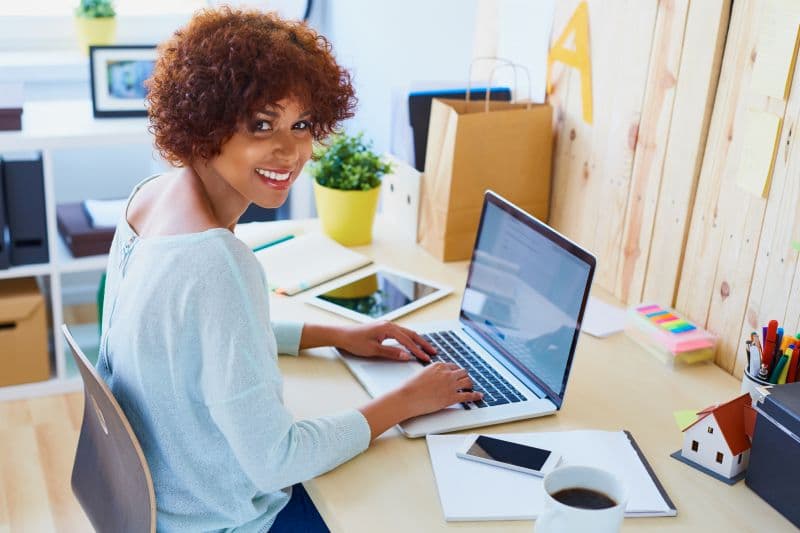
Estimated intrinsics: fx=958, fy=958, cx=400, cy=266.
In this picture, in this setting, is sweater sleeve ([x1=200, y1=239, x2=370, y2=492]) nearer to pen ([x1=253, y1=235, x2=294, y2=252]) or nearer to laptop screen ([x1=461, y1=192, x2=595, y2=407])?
laptop screen ([x1=461, y1=192, x2=595, y2=407])

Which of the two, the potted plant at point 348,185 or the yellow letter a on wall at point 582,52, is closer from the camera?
the yellow letter a on wall at point 582,52

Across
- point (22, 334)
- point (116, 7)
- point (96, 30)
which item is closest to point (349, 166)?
point (22, 334)

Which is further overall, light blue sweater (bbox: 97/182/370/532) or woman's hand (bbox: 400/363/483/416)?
woman's hand (bbox: 400/363/483/416)

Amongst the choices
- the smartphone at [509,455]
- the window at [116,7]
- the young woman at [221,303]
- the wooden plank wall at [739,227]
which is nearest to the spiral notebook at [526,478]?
the smartphone at [509,455]

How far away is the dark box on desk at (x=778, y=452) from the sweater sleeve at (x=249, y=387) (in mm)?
565

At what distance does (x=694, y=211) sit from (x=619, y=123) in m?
0.26

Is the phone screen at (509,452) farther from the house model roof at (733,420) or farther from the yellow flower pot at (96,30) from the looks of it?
the yellow flower pot at (96,30)

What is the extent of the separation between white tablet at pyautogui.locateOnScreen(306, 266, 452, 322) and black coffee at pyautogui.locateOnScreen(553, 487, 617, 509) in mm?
674

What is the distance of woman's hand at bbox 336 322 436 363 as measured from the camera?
1567 mm

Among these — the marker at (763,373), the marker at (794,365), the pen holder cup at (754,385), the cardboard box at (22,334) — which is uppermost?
the marker at (794,365)

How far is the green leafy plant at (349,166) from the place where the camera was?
203cm

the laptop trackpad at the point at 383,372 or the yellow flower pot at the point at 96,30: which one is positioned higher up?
the yellow flower pot at the point at 96,30

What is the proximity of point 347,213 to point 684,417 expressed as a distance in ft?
2.87

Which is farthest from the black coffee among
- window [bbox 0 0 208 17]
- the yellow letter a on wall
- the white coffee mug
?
window [bbox 0 0 208 17]
